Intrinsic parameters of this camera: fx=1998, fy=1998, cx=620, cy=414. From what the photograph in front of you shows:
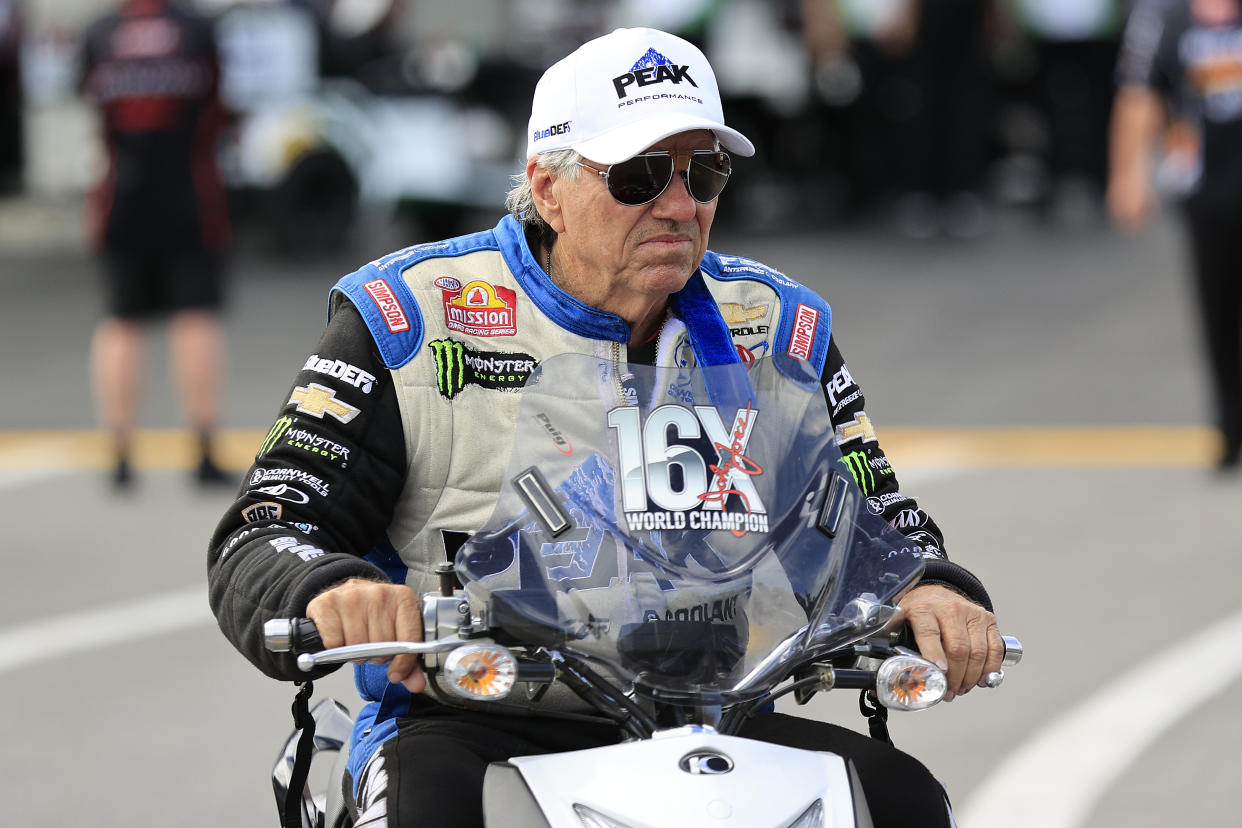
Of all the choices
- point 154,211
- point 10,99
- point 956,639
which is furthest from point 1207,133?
point 10,99

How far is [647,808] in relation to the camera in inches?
94.7

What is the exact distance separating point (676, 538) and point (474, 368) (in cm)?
71

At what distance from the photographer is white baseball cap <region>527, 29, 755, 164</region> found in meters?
3.18

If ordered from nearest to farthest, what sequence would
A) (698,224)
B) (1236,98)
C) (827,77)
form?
(698,224) → (1236,98) → (827,77)

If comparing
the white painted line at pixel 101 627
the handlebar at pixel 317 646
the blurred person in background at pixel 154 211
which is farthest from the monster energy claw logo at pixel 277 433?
the blurred person in background at pixel 154 211

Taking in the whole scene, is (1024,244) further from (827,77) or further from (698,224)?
(698,224)

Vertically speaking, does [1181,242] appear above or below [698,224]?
below

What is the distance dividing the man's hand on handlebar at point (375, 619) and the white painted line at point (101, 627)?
13.9ft

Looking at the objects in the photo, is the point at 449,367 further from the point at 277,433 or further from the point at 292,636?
the point at 292,636

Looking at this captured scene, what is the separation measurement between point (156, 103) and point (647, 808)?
7458 millimetres

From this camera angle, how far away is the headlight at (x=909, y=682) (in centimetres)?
268

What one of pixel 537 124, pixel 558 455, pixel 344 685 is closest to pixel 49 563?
pixel 344 685

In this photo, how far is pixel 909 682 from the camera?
8.83ft

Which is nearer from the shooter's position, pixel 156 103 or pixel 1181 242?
pixel 156 103
